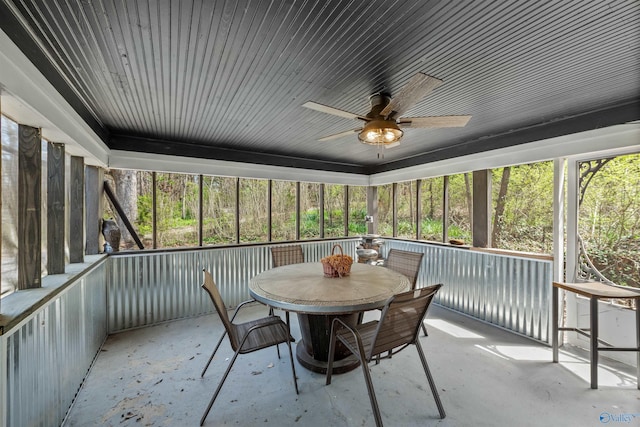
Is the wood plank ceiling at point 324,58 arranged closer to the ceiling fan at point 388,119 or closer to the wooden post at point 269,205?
the ceiling fan at point 388,119

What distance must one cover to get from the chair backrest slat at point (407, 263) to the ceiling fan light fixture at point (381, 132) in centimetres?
158

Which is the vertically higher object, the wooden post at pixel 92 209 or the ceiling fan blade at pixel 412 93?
the ceiling fan blade at pixel 412 93

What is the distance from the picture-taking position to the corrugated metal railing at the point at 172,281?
3.32 meters

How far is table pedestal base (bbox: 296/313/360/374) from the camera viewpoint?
242cm

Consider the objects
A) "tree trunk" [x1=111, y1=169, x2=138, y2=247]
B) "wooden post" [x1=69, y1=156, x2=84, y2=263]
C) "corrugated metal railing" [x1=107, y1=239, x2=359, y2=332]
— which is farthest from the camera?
"tree trunk" [x1=111, y1=169, x2=138, y2=247]

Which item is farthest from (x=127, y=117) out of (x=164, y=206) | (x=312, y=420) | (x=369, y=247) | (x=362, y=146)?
(x=369, y=247)

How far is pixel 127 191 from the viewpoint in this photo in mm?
4121

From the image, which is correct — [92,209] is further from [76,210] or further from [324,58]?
[324,58]

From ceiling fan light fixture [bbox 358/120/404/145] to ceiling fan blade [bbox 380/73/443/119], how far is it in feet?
0.29

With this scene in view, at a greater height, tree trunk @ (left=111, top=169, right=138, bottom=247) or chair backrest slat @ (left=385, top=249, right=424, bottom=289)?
tree trunk @ (left=111, top=169, right=138, bottom=247)

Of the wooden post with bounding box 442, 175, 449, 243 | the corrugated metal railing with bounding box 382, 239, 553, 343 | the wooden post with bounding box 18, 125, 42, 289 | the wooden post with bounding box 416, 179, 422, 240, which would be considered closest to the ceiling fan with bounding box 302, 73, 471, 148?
the wooden post with bounding box 18, 125, 42, 289

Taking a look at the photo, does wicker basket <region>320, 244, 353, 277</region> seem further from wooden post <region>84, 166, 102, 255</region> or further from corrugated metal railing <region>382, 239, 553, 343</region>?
wooden post <region>84, 166, 102, 255</region>

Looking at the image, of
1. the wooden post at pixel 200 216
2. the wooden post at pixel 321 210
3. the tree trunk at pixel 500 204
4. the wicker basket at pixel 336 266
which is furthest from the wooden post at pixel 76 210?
the tree trunk at pixel 500 204

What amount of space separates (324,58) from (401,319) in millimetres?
1856
